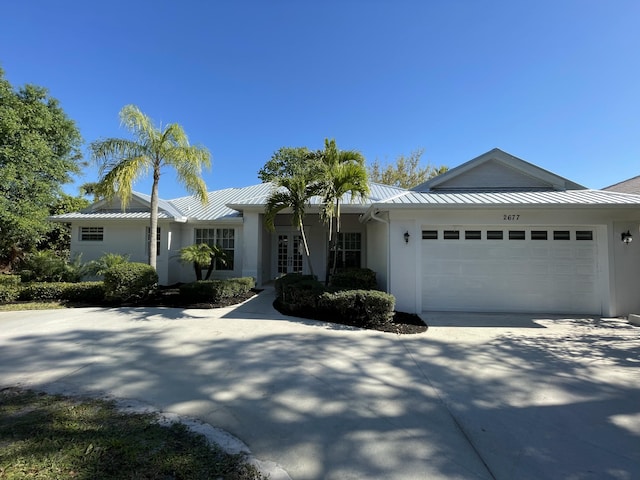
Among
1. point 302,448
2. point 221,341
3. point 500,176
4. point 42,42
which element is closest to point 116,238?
point 42,42

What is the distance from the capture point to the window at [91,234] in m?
13.8

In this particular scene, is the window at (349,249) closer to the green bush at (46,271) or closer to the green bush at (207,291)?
the green bush at (207,291)

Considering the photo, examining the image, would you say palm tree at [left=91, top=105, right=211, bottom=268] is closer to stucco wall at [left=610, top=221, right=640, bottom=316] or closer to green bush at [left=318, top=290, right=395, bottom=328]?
green bush at [left=318, top=290, right=395, bottom=328]

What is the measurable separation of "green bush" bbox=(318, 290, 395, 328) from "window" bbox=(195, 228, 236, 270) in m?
7.59

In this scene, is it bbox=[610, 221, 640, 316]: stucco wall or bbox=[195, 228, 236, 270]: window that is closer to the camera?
bbox=[610, 221, 640, 316]: stucco wall

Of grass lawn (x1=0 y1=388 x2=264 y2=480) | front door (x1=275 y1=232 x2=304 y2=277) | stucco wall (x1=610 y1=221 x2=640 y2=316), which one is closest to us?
grass lawn (x1=0 y1=388 x2=264 y2=480)

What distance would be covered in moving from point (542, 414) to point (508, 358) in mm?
1861

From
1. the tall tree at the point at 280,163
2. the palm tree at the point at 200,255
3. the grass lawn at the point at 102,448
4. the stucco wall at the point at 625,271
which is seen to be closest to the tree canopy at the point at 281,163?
the tall tree at the point at 280,163

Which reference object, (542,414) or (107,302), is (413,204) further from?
(107,302)

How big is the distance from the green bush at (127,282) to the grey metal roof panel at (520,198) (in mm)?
7506

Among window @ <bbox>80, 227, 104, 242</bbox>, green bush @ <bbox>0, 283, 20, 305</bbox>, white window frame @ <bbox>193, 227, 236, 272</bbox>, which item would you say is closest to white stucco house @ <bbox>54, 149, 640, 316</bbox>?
white window frame @ <bbox>193, 227, 236, 272</bbox>

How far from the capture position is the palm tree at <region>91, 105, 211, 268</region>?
375 inches

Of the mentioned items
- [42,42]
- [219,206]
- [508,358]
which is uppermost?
[42,42]

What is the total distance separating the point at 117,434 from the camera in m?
2.85
